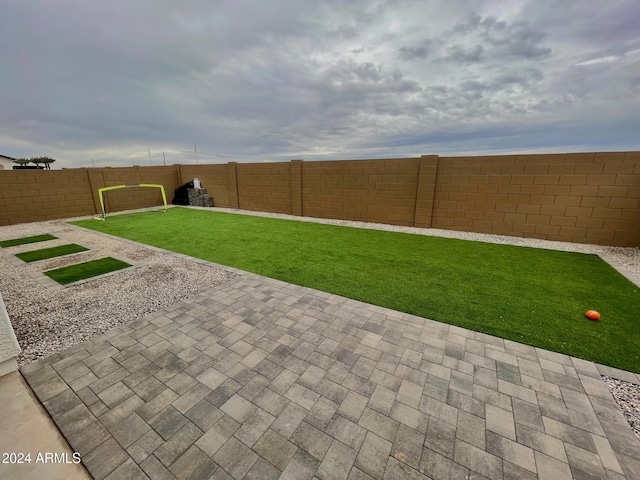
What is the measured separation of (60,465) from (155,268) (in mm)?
4096

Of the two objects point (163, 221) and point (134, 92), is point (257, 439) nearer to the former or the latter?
point (163, 221)

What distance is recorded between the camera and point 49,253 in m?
6.37

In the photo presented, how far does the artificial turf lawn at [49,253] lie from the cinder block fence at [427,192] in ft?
18.0

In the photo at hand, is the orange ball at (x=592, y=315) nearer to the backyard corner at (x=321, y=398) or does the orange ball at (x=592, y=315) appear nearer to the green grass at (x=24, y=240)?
the backyard corner at (x=321, y=398)

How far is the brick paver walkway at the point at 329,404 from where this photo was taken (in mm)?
1682

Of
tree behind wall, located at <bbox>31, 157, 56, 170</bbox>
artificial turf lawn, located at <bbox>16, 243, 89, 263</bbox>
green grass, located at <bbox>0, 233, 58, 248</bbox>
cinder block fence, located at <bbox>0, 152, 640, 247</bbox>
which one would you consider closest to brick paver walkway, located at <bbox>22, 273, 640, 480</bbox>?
artificial turf lawn, located at <bbox>16, 243, 89, 263</bbox>

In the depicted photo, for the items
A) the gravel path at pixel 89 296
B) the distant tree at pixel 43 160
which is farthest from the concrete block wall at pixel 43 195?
the distant tree at pixel 43 160

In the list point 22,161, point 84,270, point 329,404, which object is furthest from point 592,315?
point 22,161

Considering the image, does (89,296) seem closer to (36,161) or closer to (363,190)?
(363,190)

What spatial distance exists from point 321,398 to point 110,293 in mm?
4029

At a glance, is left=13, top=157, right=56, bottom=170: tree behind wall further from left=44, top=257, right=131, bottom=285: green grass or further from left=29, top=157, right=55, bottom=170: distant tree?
left=44, top=257, right=131, bottom=285: green grass

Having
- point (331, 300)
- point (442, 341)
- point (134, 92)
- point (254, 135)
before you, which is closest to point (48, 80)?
point (134, 92)

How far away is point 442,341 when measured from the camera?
9.60 feet

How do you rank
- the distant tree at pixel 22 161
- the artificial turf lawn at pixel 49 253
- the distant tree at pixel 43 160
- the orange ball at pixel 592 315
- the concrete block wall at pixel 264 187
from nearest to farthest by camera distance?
1. the orange ball at pixel 592 315
2. the artificial turf lawn at pixel 49 253
3. the concrete block wall at pixel 264 187
4. the distant tree at pixel 22 161
5. the distant tree at pixel 43 160
